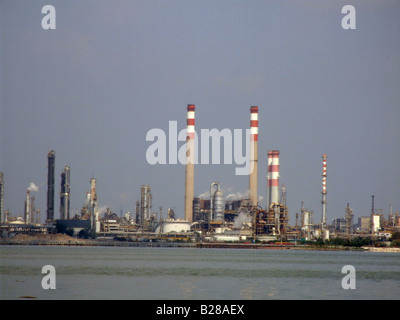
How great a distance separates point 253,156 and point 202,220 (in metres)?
15.9

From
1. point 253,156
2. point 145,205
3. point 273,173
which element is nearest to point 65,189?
point 145,205

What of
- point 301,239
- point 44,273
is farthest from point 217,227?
point 44,273

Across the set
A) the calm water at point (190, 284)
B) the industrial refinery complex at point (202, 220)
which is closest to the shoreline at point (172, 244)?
the industrial refinery complex at point (202, 220)

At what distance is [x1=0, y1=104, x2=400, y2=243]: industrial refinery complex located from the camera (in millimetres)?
130875

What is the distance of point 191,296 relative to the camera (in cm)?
3484

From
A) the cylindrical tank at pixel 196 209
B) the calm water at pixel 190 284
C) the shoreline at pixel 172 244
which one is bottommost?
the shoreline at pixel 172 244

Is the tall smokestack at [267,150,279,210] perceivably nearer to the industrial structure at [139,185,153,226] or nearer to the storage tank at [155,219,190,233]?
the storage tank at [155,219,190,233]

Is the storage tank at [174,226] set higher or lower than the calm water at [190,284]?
lower

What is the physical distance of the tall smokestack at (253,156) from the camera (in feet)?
419

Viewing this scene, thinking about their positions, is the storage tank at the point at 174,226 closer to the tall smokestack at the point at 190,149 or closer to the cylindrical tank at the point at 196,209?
the cylindrical tank at the point at 196,209

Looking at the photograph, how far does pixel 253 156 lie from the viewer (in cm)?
12950

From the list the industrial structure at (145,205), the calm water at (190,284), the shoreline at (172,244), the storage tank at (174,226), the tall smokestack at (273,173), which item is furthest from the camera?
the industrial structure at (145,205)

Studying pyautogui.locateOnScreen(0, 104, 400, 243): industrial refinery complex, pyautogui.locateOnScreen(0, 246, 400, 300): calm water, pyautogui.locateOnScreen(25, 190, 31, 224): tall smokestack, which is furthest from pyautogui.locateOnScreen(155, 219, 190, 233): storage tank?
pyautogui.locateOnScreen(0, 246, 400, 300): calm water

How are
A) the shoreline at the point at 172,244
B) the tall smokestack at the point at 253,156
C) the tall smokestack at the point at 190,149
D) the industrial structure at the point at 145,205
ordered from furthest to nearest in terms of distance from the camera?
the industrial structure at the point at 145,205, the tall smokestack at the point at 253,156, the tall smokestack at the point at 190,149, the shoreline at the point at 172,244
